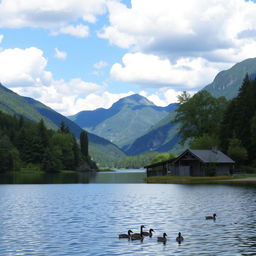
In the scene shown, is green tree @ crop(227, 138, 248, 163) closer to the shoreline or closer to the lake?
the shoreline

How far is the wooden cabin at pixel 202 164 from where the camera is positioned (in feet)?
417

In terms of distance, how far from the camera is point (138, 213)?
51344 mm

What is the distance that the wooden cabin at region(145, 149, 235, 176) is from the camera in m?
127

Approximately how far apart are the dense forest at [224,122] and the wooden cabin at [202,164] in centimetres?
593

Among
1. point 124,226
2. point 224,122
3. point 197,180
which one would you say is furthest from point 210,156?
point 124,226

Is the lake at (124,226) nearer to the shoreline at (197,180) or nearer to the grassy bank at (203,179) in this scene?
the shoreline at (197,180)

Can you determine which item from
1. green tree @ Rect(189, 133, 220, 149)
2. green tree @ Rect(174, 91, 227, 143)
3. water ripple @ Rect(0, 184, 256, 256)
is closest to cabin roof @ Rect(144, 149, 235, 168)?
green tree @ Rect(189, 133, 220, 149)

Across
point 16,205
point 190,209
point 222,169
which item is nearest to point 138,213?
point 190,209

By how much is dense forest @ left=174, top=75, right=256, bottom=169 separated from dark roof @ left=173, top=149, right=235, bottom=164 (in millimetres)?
4813

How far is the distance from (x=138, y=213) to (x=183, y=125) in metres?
113

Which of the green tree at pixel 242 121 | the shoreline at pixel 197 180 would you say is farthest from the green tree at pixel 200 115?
the shoreline at pixel 197 180

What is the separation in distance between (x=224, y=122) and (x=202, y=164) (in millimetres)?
27113

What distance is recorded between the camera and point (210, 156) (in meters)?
128

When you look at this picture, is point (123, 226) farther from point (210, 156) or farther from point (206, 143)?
point (206, 143)
